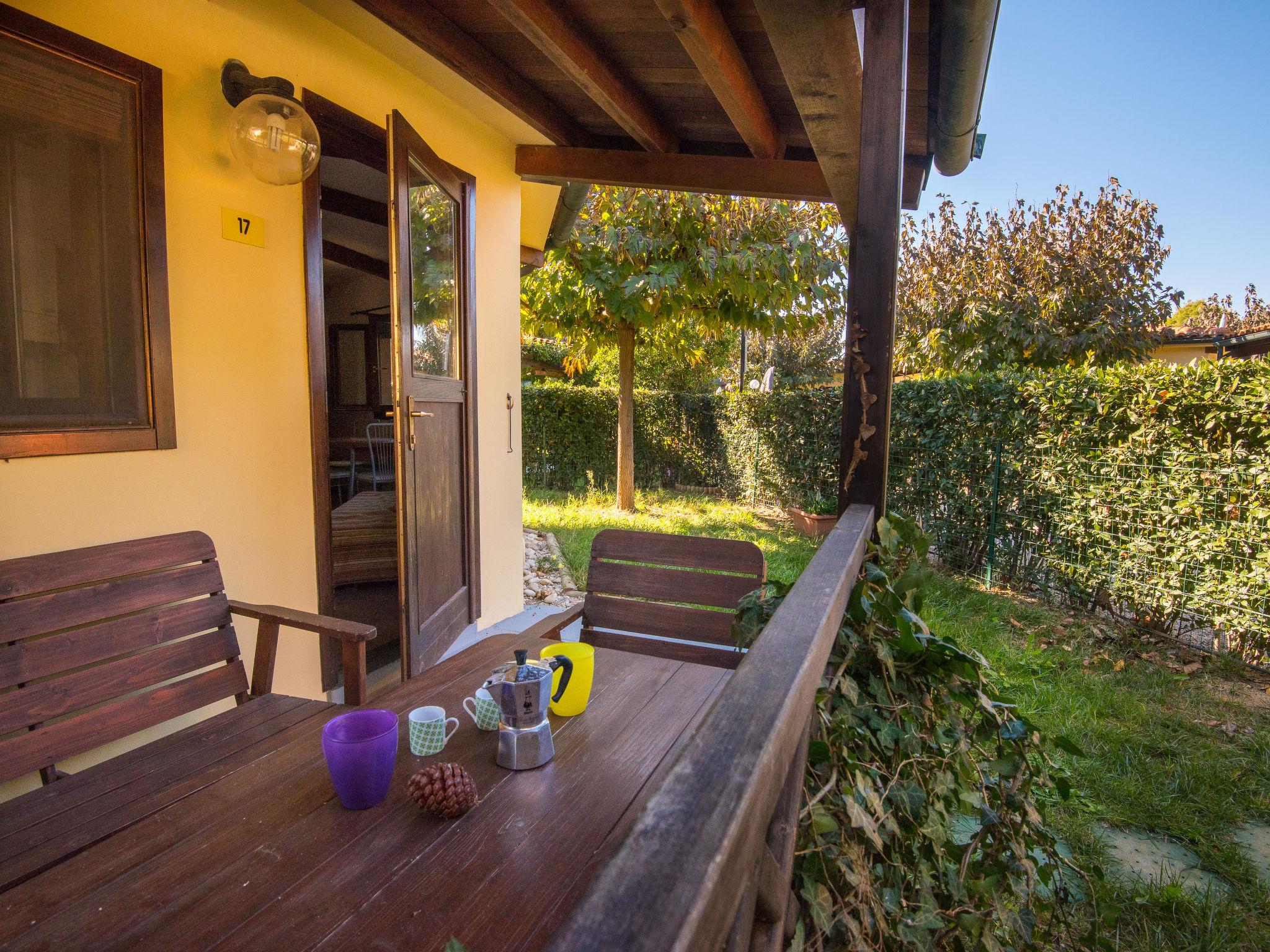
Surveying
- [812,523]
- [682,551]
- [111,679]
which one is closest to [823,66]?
[682,551]

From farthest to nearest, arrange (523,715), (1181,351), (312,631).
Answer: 1. (1181,351)
2. (312,631)
3. (523,715)

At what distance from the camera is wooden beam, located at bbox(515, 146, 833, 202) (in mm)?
3568

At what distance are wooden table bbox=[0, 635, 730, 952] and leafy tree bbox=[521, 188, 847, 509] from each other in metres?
5.59

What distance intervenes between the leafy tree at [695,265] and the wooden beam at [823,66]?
389 cm

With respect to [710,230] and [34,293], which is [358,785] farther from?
[710,230]

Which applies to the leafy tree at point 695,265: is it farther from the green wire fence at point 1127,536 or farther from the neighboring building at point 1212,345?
the neighboring building at point 1212,345

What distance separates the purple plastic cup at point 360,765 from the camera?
42.4 inches

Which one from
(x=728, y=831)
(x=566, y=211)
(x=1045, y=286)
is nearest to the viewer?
(x=728, y=831)

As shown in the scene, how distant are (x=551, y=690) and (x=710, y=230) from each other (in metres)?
6.40

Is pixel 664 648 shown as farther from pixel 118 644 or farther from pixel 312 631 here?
pixel 118 644

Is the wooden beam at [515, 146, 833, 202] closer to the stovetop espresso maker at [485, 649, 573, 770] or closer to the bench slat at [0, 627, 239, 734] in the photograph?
the bench slat at [0, 627, 239, 734]

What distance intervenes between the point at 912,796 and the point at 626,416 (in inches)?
296

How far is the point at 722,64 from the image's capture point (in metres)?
2.46

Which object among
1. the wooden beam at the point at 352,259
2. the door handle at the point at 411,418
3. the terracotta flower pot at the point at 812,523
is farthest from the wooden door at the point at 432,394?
the terracotta flower pot at the point at 812,523
